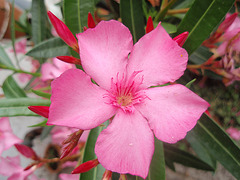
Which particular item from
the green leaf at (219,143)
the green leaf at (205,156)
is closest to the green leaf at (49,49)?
the green leaf at (219,143)

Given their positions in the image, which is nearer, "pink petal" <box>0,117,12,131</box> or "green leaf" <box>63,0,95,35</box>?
"green leaf" <box>63,0,95,35</box>

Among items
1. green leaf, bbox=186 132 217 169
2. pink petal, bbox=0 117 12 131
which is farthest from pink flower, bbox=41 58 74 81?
green leaf, bbox=186 132 217 169

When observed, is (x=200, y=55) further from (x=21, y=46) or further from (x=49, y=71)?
(x=21, y=46)

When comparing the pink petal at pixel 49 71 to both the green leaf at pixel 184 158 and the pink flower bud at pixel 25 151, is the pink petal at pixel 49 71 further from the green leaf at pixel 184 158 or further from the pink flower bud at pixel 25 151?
the green leaf at pixel 184 158

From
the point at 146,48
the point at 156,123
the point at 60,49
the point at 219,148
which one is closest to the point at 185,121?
the point at 156,123

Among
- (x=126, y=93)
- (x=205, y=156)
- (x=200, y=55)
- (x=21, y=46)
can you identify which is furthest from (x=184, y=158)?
(x=21, y=46)

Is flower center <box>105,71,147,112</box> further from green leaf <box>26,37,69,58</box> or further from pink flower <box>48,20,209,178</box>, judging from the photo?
green leaf <box>26,37,69,58</box>
